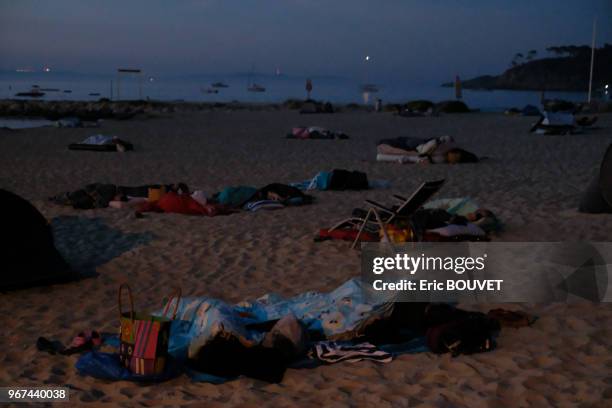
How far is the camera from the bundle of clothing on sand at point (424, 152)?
13.8 metres

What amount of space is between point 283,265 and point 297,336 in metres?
2.20

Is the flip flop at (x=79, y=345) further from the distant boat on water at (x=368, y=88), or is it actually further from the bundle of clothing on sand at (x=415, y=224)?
the distant boat on water at (x=368, y=88)

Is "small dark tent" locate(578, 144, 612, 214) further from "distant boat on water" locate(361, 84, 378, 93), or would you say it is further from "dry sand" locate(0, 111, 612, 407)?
"distant boat on water" locate(361, 84, 378, 93)

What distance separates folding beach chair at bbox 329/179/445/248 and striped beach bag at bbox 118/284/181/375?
2975mm

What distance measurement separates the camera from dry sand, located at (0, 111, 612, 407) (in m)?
3.75

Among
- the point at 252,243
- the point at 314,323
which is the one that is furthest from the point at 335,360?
the point at 252,243

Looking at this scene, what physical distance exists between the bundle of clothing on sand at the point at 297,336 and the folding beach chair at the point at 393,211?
1805 millimetres

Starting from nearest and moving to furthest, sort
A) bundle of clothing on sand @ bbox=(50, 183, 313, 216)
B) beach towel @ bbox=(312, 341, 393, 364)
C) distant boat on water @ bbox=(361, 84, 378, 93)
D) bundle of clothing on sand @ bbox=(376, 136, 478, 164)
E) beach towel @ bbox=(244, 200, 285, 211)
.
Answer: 1. beach towel @ bbox=(312, 341, 393, 364)
2. bundle of clothing on sand @ bbox=(50, 183, 313, 216)
3. beach towel @ bbox=(244, 200, 285, 211)
4. bundle of clothing on sand @ bbox=(376, 136, 478, 164)
5. distant boat on water @ bbox=(361, 84, 378, 93)

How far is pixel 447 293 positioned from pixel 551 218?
133 inches

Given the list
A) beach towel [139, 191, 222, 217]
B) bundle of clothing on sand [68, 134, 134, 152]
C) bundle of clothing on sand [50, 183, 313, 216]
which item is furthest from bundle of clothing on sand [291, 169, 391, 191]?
bundle of clothing on sand [68, 134, 134, 152]

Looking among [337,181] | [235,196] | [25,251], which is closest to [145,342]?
[25,251]

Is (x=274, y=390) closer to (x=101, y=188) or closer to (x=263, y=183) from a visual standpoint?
(x=101, y=188)

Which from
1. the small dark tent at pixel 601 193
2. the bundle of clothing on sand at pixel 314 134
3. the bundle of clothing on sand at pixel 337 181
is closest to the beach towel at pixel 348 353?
the small dark tent at pixel 601 193

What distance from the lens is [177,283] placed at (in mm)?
5863
